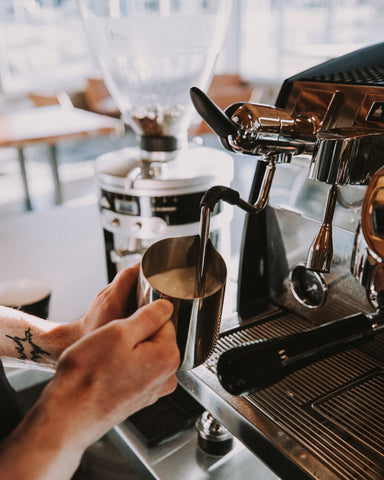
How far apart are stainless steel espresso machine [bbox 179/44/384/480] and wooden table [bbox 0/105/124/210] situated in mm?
2309

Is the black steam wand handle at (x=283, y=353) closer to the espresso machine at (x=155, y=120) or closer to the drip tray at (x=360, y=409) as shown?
the drip tray at (x=360, y=409)

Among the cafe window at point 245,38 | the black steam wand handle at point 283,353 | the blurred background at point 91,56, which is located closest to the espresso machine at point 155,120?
the black steam wand handle at point 283,353

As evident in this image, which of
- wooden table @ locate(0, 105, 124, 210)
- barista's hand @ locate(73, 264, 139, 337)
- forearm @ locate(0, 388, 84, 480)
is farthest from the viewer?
wooden table @ locate(0, 105, 124, 210)

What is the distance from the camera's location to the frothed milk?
1.57 feet

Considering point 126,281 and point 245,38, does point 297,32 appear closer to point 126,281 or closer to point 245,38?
point 245,38

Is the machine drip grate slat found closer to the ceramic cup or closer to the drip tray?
the drip tray

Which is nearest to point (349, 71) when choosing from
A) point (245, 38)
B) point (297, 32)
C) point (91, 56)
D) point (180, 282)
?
point (180, 282)

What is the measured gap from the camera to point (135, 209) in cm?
87

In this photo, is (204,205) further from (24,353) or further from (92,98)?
(92,98)

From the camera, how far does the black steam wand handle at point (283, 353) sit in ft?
1.47

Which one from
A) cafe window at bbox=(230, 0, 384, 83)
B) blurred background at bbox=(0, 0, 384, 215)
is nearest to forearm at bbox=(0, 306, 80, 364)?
blurred background at bbox=(0, 0, 384, 215)

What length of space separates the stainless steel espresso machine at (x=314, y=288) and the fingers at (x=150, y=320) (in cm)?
7

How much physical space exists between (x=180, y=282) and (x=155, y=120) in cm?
62

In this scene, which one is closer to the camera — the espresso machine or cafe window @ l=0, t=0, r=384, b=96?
the espresso machine
